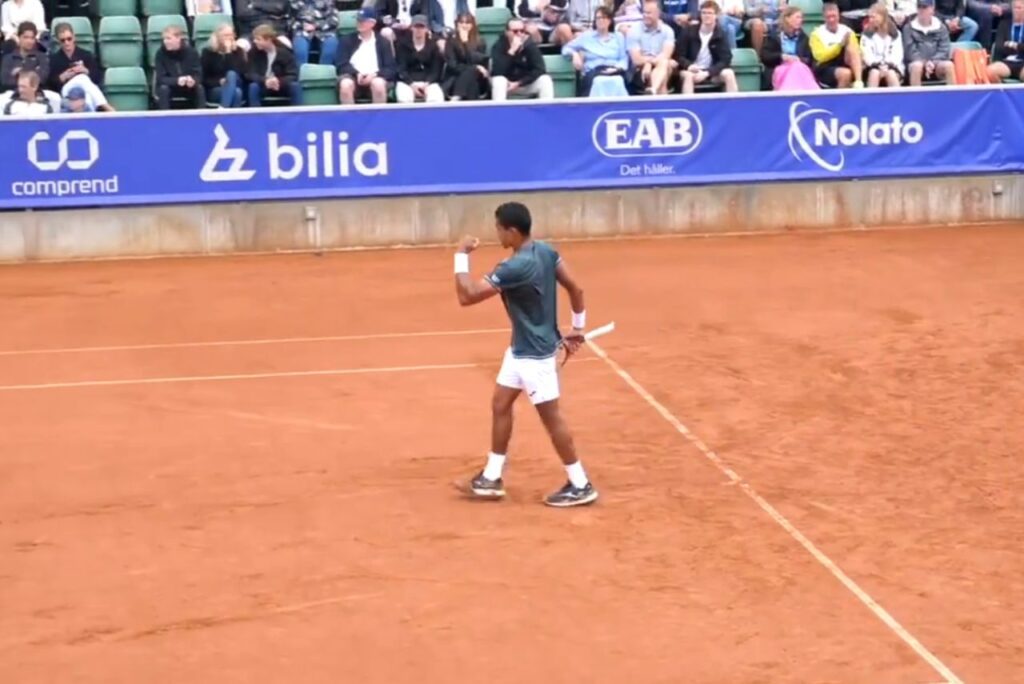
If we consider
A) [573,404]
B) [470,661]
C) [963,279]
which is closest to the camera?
[470,661]

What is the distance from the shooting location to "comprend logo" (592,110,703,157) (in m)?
23.0

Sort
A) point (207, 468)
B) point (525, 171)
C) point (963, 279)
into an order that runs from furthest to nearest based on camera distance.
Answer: point (525, 171)
point (963, 279)
point (207, 468)

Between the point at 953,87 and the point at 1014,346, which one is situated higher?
the point at 953,87

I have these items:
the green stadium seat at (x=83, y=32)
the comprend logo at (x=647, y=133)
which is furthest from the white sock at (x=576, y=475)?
the green stadium seat at (x=83, y=32)

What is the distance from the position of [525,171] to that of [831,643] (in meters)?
14.0

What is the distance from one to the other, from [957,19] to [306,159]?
1013cm

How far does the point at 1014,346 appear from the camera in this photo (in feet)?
54.9

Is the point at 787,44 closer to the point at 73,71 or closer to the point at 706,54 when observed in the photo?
the point at 706,54

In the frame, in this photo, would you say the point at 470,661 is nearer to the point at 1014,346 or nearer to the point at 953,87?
the point at 1014,346

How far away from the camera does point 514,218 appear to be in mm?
11672

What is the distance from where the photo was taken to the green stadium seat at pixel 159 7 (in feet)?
82.2

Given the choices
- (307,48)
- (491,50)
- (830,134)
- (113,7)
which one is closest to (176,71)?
(307,48)

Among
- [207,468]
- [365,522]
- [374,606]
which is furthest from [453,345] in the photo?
Answer: [374,606]

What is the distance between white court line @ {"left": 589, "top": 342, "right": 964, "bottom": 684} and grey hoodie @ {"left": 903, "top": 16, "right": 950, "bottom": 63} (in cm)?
1076
